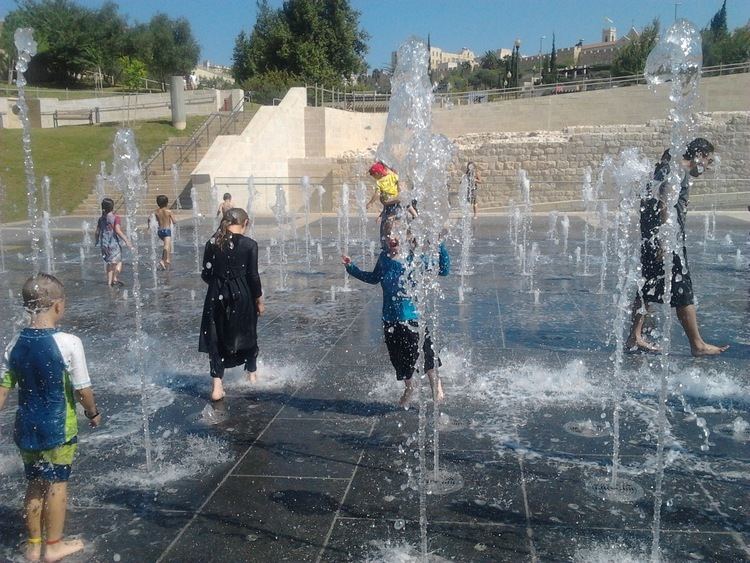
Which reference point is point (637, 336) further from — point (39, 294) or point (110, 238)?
point (110, 238)

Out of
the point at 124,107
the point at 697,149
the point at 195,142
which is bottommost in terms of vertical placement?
the point at 697,149

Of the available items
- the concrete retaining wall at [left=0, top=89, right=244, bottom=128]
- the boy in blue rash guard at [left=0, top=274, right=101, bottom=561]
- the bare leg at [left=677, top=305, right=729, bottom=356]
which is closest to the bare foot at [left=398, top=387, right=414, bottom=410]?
the boy in blue rash guard at [left=0, top=274, right=101, bottom=561]

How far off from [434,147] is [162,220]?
7.36 m

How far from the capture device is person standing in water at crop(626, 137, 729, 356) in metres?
5.50

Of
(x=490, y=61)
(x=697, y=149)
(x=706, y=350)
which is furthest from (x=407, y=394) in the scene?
(x=490, y=61)

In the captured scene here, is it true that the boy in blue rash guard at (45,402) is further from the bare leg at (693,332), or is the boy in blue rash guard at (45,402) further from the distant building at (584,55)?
the distant building at (584,55)

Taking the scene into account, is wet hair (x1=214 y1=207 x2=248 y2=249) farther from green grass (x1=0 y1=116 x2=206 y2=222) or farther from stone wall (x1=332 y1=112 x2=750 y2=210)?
stone wall (x1=332 y1=112 x2=750 y2=210)

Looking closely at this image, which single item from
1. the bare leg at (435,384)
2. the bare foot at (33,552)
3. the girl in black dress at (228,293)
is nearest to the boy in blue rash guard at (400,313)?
the bare leg at (435,384)

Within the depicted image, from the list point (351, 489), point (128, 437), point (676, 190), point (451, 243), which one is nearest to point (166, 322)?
point (128, 437)

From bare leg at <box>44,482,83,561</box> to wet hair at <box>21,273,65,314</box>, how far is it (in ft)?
2.37

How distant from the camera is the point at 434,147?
197 inches

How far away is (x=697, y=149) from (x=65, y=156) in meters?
24.8

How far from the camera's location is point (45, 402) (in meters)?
2.91

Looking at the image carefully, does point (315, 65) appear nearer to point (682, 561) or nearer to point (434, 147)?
point (434, 147)
